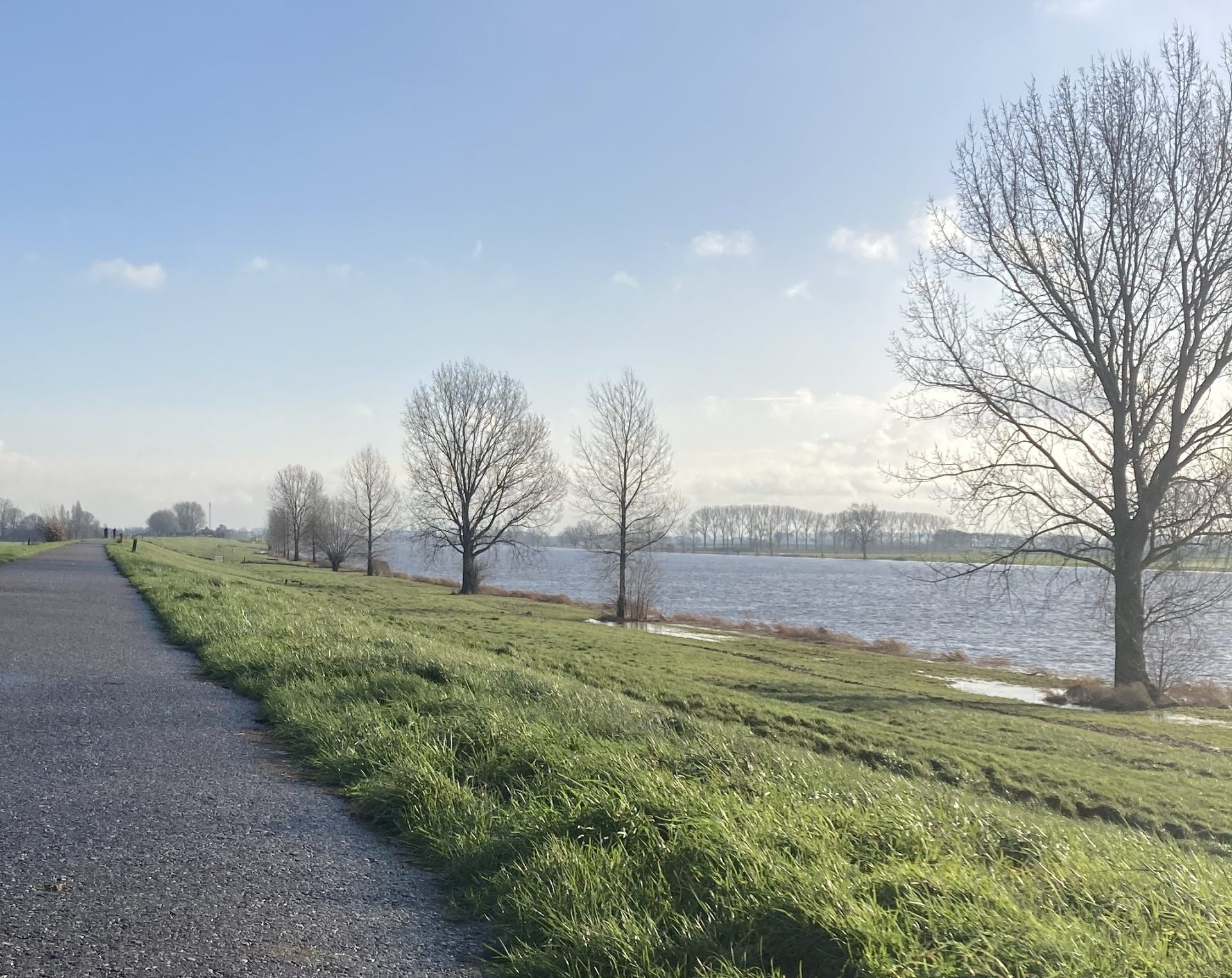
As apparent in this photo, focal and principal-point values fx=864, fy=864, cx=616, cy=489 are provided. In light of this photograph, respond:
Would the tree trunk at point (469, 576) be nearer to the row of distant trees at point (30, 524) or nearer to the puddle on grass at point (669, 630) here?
the puddle on grass at point (669, 630)

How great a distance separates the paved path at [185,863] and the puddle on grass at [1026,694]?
736 inches

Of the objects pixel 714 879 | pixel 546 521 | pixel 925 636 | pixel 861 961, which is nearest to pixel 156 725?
pixel 714 879

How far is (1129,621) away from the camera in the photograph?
20844 mm

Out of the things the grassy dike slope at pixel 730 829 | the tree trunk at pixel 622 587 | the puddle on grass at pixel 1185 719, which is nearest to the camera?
the grassy dike slope at pixel 730 829

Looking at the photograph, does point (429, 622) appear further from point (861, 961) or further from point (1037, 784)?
point (861, 961)

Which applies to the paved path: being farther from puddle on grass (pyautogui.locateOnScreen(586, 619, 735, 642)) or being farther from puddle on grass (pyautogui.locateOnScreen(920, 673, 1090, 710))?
puddle on grass (pyautogui.locateOnScreen(586, 619, 735, 642))

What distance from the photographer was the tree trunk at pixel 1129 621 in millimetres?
20688

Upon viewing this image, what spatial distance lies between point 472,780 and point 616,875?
1.96 metres

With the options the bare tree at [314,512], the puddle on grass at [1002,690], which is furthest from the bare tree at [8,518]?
the puddle on grass at [1002,690]

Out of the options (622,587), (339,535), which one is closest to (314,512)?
(339,535)

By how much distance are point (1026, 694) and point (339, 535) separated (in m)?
66.6

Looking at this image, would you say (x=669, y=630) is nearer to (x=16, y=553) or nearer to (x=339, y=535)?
(x=16, y=553)

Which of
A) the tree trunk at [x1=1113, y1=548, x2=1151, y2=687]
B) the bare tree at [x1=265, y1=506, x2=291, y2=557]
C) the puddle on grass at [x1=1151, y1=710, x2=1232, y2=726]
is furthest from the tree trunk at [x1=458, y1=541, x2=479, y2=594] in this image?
the bare tree at [x1=265, y1=506, x2=291, y2=557]

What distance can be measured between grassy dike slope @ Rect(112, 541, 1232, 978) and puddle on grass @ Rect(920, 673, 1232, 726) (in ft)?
23.0
